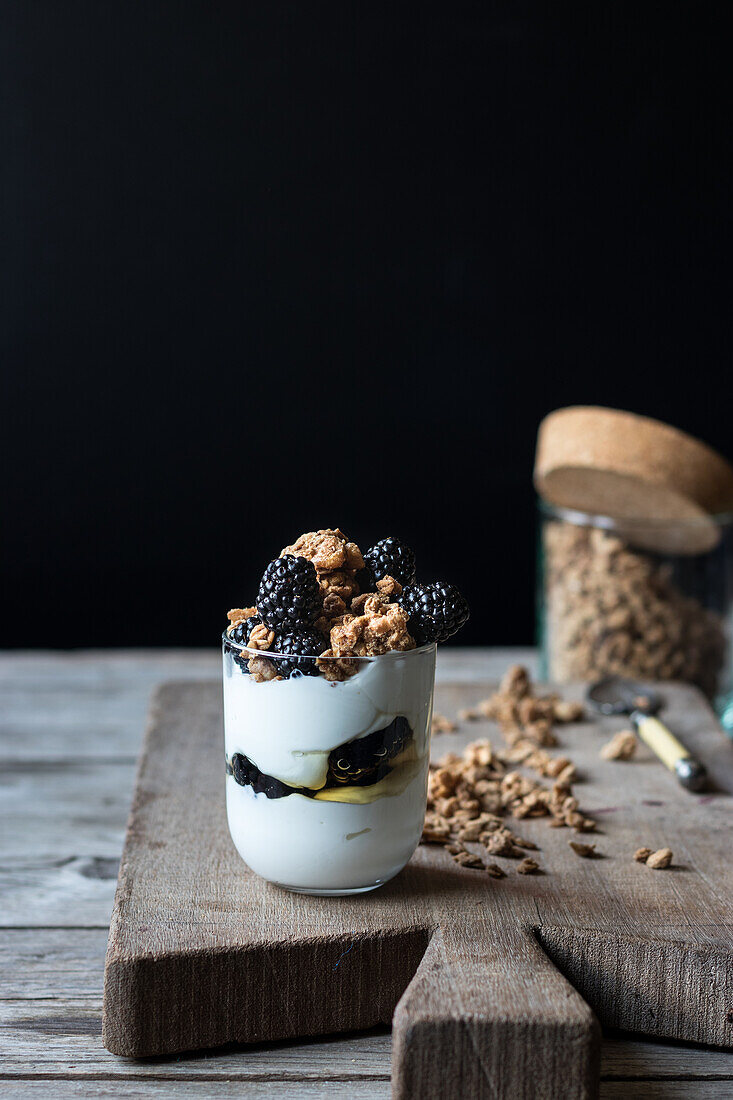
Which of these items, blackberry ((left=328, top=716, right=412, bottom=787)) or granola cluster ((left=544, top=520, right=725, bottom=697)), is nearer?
blackberry ((left=328, top=716, right=412, bottom=787))

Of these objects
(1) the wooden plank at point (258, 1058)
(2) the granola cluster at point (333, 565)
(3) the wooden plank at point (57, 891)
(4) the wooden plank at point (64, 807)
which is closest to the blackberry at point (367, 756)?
(2) the granola cluster at point (333, 565)

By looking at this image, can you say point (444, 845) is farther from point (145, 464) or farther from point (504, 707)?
point (145, 464)

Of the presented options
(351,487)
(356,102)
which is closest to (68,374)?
(351,487)

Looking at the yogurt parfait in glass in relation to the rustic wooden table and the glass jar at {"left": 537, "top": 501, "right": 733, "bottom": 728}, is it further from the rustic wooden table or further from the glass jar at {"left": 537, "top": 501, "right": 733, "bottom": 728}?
the glass jar at {"left": 537, "top": 501, "right": 733, "bottom": 728}

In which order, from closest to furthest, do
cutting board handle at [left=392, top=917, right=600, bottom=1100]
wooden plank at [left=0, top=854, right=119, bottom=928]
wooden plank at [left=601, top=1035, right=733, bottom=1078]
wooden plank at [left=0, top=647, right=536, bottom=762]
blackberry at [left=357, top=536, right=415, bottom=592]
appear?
1. cutting board handle at [left=392, top=917, right=600, bottom=1100]
2. wooden plank at [left=601, top=1035, right=733, bottom=1078]
3. blackberry at [left=357, top=536, right=415, bottom=592]
4. wooden plank at [left=0, top=854, right=119, bottom=928]
5. wooden plank at [left=0, top=647, right=536, bottom=762]

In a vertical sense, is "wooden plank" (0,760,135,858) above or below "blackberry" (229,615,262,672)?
below

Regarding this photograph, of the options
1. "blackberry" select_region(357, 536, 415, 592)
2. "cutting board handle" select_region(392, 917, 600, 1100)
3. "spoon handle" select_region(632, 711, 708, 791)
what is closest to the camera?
"cutting board handle" select_region(392, 917, 600, 1100)

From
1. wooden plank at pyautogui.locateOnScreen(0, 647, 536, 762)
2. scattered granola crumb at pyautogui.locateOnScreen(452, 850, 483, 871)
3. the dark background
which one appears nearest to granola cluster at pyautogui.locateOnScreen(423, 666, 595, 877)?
scattered granola crumb at pyautogui.locateOnScreen(452, 850, 483, 871)
